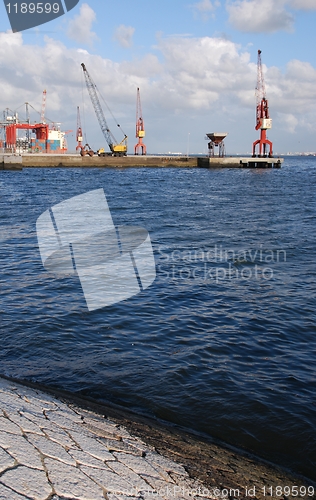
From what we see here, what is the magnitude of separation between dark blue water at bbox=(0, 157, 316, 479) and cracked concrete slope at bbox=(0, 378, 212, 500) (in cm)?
142

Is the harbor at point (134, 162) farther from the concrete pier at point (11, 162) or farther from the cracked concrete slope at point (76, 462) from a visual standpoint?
the cracked concrete slope at point (76, 462)

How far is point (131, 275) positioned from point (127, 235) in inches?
268

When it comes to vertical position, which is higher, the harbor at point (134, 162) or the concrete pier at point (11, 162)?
the harbor at point (134, 162)

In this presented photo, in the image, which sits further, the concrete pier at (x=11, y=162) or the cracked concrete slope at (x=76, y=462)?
the concrete pier at (x=11, y=162)

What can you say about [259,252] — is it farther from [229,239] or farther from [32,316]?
[32,316]
